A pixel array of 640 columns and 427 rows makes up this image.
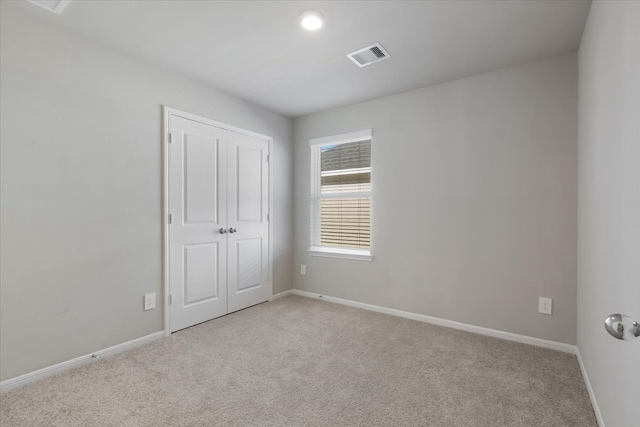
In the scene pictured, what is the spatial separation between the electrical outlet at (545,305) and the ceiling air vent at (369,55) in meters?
2.43

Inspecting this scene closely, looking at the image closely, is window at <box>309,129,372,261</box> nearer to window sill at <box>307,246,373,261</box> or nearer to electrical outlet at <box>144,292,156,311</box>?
window sill at <box>307,246,373,261</box>

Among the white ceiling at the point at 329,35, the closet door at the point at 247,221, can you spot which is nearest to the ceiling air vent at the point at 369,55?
the white ceiling at the point at 329,35

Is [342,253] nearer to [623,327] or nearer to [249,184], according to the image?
[249,184]

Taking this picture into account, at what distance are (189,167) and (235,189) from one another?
0.60m

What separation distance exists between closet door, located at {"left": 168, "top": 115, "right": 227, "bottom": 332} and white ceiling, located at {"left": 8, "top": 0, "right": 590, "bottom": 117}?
64cm

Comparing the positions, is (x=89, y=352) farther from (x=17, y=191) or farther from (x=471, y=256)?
(x=471, y=256)

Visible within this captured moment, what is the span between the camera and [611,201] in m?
1.45

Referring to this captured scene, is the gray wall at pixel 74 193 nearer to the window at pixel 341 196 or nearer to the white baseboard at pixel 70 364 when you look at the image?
the white baseboard at pixel 70 364

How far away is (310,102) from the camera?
12.0ft

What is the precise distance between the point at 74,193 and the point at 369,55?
8.36 ft

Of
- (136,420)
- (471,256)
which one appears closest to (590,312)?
(471,256)

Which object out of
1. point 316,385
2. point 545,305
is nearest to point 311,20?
point 316,385

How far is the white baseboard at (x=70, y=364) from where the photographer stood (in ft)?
6.44

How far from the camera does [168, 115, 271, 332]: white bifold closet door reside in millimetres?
2920
